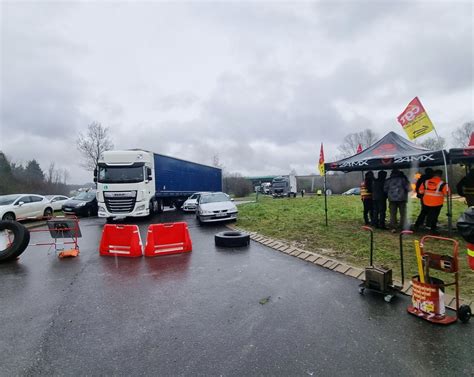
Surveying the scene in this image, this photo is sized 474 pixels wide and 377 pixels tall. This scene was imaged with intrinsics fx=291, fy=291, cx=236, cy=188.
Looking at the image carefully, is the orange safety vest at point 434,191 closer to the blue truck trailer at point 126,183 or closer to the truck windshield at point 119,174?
the blue truck trailer at point 126,183

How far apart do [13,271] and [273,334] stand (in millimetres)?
6110

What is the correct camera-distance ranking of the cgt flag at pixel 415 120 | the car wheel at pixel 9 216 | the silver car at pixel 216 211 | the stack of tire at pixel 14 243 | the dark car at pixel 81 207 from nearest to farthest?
1. the stack of tire at pixel 14 243
2. the cgt flag at pixel 415 120
3. the silver car at pixel 216 211
4. the car wheel at pixel 9 216
5. the dark car at pixel 81 207

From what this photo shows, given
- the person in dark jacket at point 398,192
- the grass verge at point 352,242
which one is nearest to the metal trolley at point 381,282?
the grass verge at point 352,242

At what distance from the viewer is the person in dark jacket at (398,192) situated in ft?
29.9

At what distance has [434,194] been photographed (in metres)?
8.65

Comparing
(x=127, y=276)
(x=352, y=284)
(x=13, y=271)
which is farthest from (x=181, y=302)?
(x=13, y=271)

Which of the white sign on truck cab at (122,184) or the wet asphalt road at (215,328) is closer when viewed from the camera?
the wet asphalt road at (215,328)

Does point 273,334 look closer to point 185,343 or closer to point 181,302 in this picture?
point 185,343

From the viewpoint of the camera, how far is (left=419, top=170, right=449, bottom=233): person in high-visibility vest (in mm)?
8547

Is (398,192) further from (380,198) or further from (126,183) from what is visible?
(126,183)

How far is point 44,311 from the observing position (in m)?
4.23

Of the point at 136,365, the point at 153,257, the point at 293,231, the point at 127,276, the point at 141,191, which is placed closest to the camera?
the point at 136,365

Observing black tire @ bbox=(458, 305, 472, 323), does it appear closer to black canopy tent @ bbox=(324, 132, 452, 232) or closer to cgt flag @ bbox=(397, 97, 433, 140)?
black canopy tent @ bbox=(324, 132, 452, 232)

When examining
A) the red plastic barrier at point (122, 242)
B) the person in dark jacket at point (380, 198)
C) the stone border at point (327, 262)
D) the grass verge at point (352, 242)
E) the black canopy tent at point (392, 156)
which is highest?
the black canopy tent at point (392, 156)
